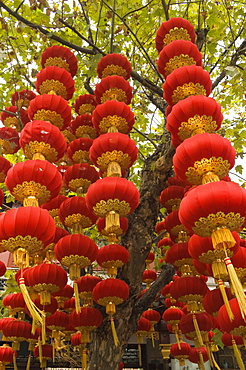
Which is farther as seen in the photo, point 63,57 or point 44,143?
point 63,57

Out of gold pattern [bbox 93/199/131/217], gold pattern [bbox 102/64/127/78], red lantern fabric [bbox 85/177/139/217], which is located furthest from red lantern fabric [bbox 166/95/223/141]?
gold pattern [bbox 102/64/127/78]

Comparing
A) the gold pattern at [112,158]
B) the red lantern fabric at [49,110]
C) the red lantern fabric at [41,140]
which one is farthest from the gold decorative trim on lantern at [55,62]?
the gold pattern at [112,158]

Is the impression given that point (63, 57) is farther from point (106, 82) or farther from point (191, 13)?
point (191, 13)

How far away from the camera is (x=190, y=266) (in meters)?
3.55

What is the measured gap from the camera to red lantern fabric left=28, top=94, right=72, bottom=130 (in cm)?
312

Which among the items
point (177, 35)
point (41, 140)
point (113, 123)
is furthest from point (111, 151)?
point (177, 35)

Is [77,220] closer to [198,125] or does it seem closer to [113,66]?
[198,125]

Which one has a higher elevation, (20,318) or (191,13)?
(191,13)

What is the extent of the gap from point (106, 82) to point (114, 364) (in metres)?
3.11

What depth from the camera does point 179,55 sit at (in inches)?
128

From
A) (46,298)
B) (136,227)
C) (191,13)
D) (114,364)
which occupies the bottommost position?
(114,364)

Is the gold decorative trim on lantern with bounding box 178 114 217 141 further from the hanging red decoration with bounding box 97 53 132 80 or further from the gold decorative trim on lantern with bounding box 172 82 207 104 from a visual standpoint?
the hanging red decoration with bounding box 97 53 132 80

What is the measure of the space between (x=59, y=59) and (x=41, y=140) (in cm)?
155

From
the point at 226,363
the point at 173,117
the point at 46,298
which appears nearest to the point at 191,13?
the point at 173,117
